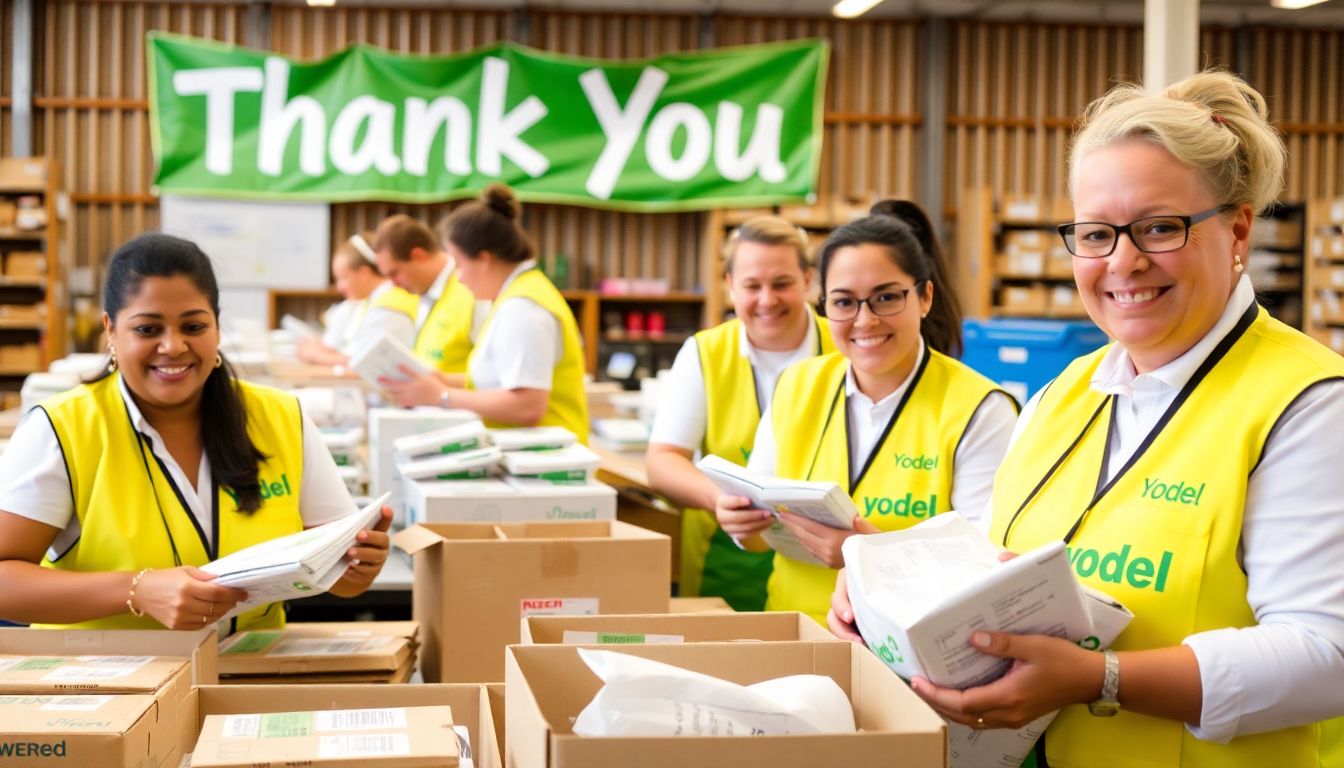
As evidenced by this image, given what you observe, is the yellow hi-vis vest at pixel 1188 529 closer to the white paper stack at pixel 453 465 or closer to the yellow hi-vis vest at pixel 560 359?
the white paper stack at pixel 453 465

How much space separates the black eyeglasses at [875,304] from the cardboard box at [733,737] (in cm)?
113

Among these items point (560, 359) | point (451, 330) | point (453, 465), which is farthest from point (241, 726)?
point (451, 330)

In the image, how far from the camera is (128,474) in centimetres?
223

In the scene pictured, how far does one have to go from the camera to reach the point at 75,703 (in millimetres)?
1447

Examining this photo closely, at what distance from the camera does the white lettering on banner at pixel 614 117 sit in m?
10.4

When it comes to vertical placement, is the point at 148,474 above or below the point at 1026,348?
below

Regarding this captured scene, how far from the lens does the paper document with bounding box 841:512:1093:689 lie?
4.23 ft

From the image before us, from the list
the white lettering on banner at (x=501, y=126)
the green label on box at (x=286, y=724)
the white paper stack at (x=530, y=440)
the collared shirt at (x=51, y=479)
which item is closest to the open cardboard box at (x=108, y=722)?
the green label on box at (x=286, y=724)

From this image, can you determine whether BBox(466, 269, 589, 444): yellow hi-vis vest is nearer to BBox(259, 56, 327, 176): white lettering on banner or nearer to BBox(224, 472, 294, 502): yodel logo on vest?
BBox(224, 472, 294, 502): yodel logo on vest

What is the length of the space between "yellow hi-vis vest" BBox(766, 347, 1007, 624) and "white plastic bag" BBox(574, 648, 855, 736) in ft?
3.88

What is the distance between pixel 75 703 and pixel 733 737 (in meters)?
0.83

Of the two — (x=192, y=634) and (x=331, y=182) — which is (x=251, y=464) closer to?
(x=192, y=634)

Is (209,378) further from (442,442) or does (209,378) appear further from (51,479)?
(442,442)

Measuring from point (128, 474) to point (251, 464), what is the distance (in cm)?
22
